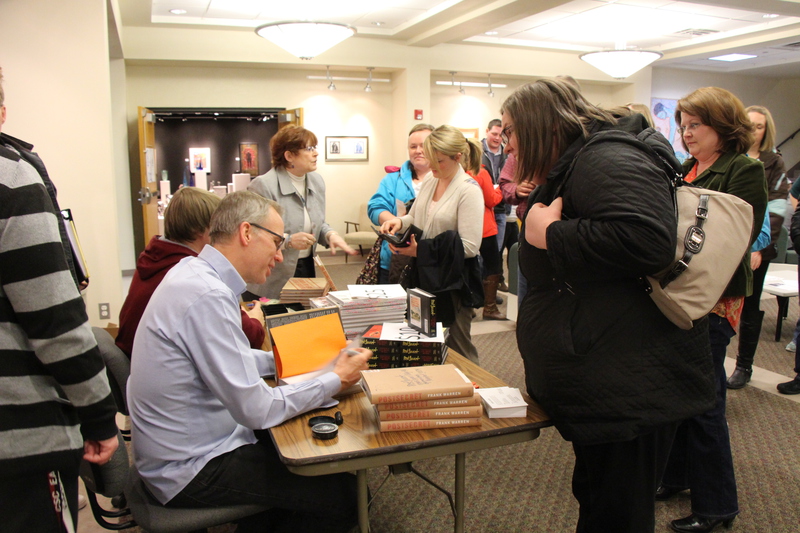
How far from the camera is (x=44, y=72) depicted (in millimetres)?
4062

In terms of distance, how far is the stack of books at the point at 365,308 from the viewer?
211 centimetres

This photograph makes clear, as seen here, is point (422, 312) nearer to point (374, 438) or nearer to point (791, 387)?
point (374, 438)

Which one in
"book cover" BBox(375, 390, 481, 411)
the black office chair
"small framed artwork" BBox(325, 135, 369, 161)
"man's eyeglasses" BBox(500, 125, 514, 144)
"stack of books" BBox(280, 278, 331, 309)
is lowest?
the black office chair

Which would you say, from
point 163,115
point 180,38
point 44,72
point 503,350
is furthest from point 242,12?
point 503,350

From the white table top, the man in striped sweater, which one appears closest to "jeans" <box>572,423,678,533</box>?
the man in striped sweater

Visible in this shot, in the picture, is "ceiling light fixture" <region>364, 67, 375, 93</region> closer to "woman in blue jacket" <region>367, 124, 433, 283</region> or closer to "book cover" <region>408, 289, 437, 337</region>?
"woman in blue jacket" <region>367, 124, 433, 283</region>

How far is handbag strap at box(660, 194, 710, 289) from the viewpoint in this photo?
1345mm

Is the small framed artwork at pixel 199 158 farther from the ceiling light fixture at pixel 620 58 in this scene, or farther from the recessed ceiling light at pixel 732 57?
the recessed ceiling light at pixel 732 57

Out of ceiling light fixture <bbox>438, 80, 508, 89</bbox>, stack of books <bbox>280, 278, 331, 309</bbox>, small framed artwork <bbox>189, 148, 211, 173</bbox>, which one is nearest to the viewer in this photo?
stack of books <bbox>280, 278, 331, 309</bbox>

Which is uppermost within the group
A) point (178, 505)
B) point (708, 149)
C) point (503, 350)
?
point (708, 149)

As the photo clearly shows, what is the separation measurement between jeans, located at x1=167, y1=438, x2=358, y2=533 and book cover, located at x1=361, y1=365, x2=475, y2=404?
0.32 metres

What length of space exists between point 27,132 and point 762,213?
175 inches

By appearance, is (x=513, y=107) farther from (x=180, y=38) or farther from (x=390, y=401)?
(x=180, y=38)

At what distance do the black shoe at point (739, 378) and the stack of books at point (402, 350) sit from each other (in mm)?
2816
